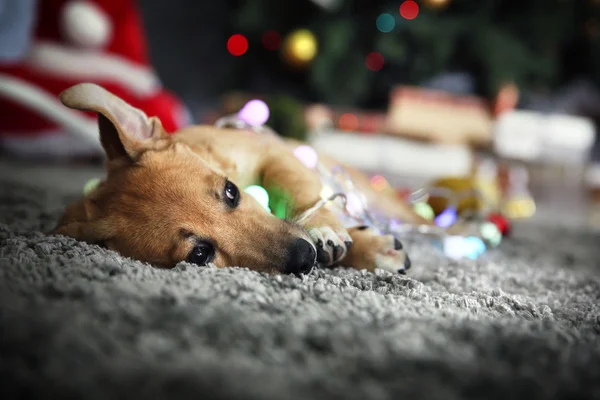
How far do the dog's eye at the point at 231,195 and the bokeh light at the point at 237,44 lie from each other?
373cm

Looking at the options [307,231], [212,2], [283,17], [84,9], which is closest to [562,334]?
[307,231]

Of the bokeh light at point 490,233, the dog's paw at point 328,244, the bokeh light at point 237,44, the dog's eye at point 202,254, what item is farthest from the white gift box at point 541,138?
the dog's eye at point 202,254

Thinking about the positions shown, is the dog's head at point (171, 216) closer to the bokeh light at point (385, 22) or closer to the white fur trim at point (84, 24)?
the white fur trim at point (84, 24)

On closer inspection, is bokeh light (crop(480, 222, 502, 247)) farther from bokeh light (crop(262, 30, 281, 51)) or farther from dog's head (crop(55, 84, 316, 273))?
bokeh light (crop(262, 30, 281, 51))

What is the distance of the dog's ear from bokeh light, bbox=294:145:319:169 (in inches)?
19.9

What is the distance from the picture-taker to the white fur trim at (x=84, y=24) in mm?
3357

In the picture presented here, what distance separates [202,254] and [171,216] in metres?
0.12

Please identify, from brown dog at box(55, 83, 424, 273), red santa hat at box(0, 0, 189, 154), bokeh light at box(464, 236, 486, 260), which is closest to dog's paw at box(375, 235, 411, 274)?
brown dog at box(55, 83, 424, 273)

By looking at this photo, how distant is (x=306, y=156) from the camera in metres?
1.76

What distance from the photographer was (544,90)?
4.52 m

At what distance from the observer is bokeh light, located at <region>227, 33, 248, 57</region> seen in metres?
4.71

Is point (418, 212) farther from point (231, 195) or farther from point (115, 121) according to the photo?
point (115, 121)

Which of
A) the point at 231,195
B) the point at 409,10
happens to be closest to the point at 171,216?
the point at 231,195

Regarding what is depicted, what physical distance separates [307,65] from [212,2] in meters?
1.77
